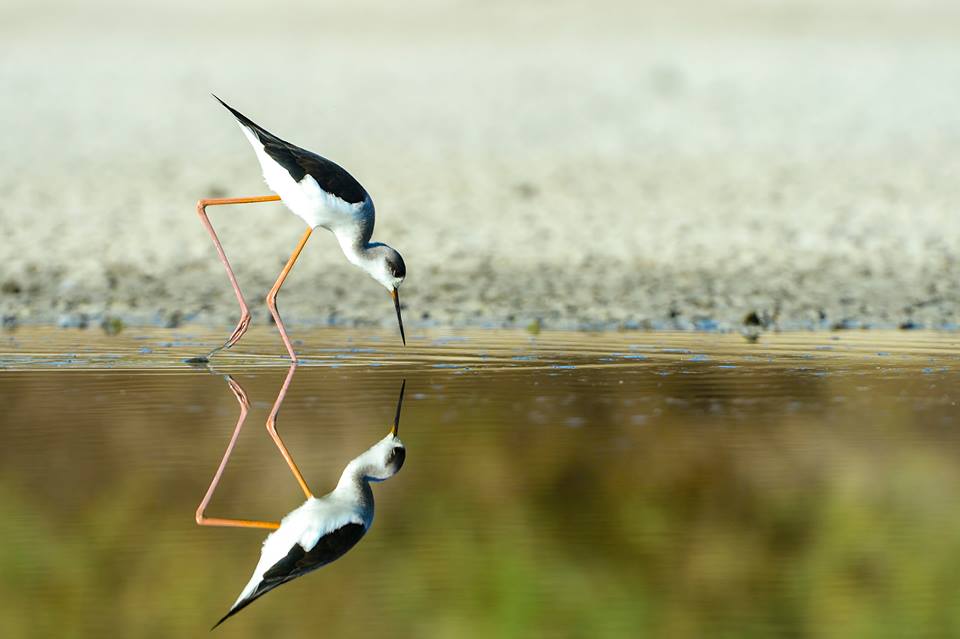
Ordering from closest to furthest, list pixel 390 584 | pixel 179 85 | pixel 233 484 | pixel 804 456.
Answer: pixel 390 584 < pixel 233 484 < pixel 804 456 < pixel 179 85

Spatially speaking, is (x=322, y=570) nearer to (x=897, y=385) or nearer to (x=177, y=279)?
(x=897, y=385)

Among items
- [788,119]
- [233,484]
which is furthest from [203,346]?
[788,119]

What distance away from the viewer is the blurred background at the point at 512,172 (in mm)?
9766

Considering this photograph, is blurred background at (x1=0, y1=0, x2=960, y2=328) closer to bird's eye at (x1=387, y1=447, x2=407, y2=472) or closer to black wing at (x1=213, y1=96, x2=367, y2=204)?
black wing at (x1=213, y1=96, x2=367, y2=204)

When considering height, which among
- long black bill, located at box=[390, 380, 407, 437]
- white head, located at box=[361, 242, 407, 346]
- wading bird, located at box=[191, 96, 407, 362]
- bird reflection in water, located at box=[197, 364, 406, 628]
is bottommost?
long black bill, located at box=[390, 380, 407, 437]

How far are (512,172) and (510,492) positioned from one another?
930cm

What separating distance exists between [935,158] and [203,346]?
27.9 feet

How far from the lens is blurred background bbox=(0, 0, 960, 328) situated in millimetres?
9766

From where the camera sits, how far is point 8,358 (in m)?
7.40

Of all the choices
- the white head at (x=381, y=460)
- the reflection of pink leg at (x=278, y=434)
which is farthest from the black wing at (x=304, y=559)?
the white head at (x=381, y=460)

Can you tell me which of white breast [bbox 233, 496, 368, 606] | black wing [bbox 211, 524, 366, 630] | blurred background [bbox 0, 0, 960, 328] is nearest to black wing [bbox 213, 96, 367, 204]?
blurred background [bbox 0, 0, 960, 328]

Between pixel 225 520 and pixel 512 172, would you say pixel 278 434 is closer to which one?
pixel 225 520

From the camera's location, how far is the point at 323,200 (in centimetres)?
791

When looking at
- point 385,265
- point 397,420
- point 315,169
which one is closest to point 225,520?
point 397,420
